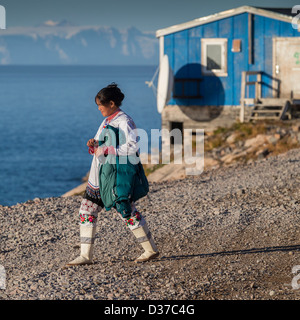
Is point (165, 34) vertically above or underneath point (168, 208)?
above

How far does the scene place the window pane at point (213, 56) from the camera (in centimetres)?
2102

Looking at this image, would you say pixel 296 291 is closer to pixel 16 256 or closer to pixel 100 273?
pixel 100 273

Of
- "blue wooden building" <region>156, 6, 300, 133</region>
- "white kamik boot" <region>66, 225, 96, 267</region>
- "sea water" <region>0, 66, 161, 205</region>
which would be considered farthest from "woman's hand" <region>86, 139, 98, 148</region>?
"sea water" <region>0, 66, 161, 205</region>

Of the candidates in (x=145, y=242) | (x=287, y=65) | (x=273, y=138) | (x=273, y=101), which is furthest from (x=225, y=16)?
(x=145, y=242)

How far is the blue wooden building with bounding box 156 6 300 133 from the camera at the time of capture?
67.2 feet

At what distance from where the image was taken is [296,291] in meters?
5.86

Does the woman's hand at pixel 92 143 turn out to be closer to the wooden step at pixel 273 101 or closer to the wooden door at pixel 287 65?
the wooden step at pixel 273 101

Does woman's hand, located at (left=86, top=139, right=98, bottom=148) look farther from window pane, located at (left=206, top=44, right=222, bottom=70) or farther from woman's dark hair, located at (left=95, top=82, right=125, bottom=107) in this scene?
window pane, located at (left=206, top=44, right=222, bottom=70)

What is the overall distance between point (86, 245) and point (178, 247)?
1244 mm

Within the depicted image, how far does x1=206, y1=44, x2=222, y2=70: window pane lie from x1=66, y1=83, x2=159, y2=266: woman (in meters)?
14.9

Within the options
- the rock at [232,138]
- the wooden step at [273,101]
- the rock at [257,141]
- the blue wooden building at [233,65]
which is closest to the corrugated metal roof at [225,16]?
the blue wooden building at [233,65]
